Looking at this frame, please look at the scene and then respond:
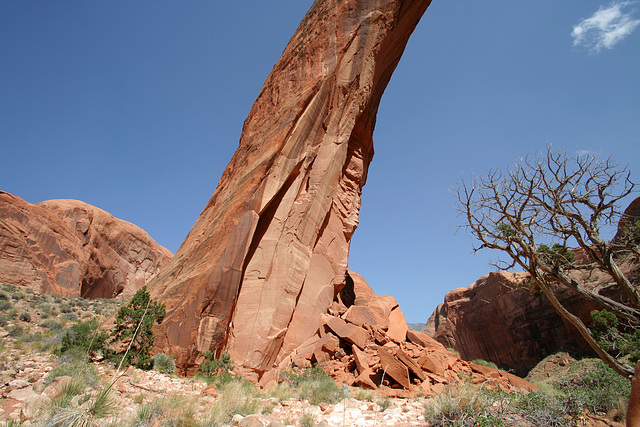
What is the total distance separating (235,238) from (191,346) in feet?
10.9

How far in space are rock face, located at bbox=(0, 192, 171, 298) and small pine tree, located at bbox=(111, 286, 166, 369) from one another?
20461 mm

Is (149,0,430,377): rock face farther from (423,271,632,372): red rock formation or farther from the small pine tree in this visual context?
(423,271,632,372): red rock formation

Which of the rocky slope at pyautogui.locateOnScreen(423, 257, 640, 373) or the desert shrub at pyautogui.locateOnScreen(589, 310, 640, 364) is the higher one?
the rocky slope at pyautogui.locateOnScreen(423, 257, 640, 373)

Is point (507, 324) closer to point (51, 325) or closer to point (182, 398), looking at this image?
point (182, 398)

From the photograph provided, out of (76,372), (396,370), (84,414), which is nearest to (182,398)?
(76,372)

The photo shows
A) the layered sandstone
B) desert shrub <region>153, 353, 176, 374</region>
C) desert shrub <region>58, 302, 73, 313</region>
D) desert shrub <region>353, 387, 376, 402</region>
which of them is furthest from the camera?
the layered sandstone

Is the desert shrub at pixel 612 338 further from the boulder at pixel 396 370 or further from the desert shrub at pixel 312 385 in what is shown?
the desert shrub at pixel 312 385

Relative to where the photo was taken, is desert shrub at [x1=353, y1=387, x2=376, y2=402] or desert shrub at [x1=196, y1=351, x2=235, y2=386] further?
desert shrub at [x1=196, y1=351, x2=235, y2=386]

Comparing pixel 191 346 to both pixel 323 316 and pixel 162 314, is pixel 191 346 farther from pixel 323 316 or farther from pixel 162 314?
pixel 323 316

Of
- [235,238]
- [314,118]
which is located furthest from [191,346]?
[314,118]

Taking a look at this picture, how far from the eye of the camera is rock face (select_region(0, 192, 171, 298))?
24219mm

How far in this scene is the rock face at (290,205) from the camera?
10.2m

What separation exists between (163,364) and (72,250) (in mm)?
27421

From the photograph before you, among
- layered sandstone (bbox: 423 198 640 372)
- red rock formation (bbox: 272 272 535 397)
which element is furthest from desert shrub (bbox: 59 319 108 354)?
layered sandstone (bbox: 423 198 640 372)
